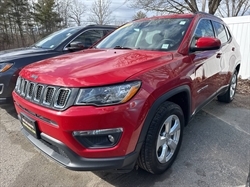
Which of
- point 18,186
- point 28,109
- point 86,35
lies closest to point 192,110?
point 28,109

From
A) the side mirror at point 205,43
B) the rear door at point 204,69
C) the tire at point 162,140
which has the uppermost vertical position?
the side mirror at point 205,43

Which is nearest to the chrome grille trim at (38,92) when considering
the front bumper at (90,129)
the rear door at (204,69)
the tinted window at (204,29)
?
the front bumper at (90,129)

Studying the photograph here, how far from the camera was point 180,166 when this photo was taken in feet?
7.68

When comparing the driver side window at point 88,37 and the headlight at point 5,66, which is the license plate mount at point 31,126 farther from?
the driver side window at point 88,37

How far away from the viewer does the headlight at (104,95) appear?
1.58m

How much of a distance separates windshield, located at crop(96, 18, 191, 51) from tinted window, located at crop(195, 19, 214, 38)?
0.67 feet

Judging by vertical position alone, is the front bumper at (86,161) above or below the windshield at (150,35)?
below

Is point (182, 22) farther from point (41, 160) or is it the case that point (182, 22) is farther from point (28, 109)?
point (41, 160)

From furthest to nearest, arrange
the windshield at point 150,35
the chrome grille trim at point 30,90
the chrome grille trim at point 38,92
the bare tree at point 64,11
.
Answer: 1. the bare tree at point 64,11
2. the windshield at point 150,35
3. the chrome grille trim at point 30,90
4. the chrome grille trim at point 38,92

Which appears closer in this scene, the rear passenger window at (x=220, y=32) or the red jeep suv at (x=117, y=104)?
the red jeep suv at (x=117, y=104)

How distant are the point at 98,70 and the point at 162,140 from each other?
0.99 m

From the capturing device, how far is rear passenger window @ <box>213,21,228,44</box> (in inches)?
140

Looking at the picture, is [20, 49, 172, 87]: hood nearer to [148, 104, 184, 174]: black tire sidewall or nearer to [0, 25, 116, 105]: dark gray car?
[148, 104, 184, 174]: black tire sidewall

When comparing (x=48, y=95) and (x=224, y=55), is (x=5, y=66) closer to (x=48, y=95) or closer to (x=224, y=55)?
(x=48, y=95)
